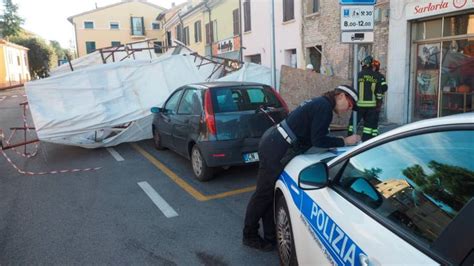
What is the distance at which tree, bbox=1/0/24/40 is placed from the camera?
211ft

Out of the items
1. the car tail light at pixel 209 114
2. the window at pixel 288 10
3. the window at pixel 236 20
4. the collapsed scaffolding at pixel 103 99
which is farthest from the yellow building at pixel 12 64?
the car tail light at pixel 209 114

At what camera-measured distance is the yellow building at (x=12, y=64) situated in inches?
1606

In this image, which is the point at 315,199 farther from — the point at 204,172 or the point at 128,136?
the point at 128,136

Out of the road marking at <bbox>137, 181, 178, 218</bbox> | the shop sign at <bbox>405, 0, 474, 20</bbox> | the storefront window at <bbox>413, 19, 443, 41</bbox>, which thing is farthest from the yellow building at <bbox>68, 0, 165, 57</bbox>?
the road marking at <bbox>137, 181, 178, 218</bbox>

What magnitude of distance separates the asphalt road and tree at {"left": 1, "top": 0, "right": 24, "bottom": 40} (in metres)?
66.9

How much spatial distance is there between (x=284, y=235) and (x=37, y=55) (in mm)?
58112

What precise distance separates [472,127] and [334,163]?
1059 mm

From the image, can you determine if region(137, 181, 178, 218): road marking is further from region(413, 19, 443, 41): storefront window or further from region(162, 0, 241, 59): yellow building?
region(162, 0, 241, 59): yellow building

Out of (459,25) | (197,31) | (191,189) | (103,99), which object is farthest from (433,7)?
(197,31)

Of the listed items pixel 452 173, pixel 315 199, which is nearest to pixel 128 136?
pixel 315 199

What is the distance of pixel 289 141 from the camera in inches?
141

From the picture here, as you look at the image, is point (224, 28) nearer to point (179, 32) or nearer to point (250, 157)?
point (179, 32)

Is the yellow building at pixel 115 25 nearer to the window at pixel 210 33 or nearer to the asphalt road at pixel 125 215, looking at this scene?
the window at pixel 210 33

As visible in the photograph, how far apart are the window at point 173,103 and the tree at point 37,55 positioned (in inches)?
2012
